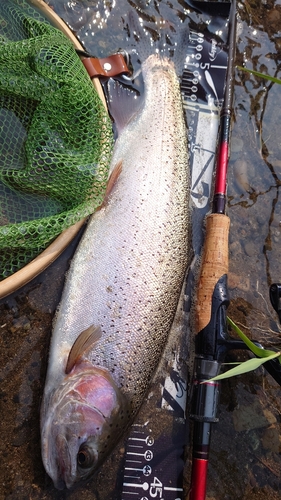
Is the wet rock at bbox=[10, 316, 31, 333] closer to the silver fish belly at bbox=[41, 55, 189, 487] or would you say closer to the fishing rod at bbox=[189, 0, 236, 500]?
the silver fish belly at bbox=[41, 55, 189, 487]

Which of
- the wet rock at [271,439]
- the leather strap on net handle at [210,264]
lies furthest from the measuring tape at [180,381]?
the wet rock at [271,439]

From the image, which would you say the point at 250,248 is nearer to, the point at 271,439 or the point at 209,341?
the point at 209,341

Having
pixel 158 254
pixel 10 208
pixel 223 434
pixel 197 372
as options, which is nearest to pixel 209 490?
pixel 223 434

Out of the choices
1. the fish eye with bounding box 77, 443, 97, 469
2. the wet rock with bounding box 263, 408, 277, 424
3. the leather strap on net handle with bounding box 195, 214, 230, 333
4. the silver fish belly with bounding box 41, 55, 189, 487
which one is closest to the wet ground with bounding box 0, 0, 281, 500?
the wet rock with bounding box 263, 408, 277, 424

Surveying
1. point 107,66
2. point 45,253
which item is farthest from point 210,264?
point 107,66

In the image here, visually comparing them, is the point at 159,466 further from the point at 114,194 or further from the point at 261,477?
the point at 114,194

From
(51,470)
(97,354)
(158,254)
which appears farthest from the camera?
(158,254)

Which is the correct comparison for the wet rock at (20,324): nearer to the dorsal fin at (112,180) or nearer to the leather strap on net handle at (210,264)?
the dorsal fin at (112,180)
